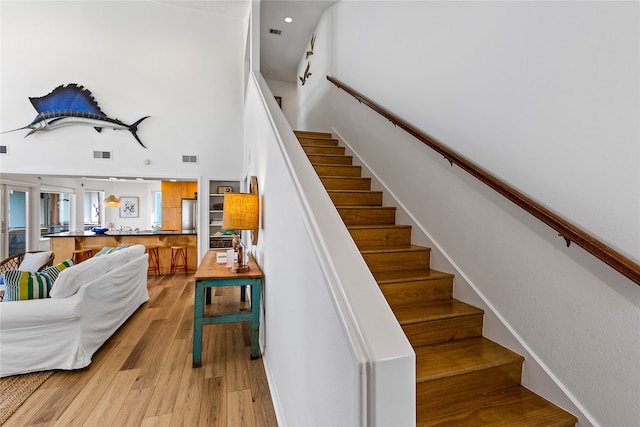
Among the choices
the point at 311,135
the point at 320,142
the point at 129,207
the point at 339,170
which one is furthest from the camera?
the point at 129,207

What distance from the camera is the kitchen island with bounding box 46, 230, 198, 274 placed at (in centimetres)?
583

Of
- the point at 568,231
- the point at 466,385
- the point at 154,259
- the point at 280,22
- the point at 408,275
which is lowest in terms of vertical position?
the point at 154,259

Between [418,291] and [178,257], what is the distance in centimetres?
559

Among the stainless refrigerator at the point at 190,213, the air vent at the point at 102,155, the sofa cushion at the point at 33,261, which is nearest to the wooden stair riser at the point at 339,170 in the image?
the sofa cushion at the point at 33,261

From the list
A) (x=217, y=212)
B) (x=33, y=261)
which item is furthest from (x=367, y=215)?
(x=33, y=261)

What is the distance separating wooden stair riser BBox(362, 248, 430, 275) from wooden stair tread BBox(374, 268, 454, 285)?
0.05m

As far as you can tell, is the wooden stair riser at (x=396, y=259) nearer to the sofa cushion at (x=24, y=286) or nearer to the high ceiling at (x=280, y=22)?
the sofa cushion at (x=24, y=286)

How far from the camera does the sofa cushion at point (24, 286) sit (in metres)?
2.50

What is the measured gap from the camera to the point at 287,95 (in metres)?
7.59

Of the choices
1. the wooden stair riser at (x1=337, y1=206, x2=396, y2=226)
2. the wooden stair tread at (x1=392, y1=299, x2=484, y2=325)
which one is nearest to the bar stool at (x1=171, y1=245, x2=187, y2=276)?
the wooden stair riser at (x1=337, y1=206, x2=396, y2=226)

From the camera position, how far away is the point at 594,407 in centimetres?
132

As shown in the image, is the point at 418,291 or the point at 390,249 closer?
the point at 418,291

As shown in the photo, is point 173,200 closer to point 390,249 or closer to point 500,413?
point 390,249

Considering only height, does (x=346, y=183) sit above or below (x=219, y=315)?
above
